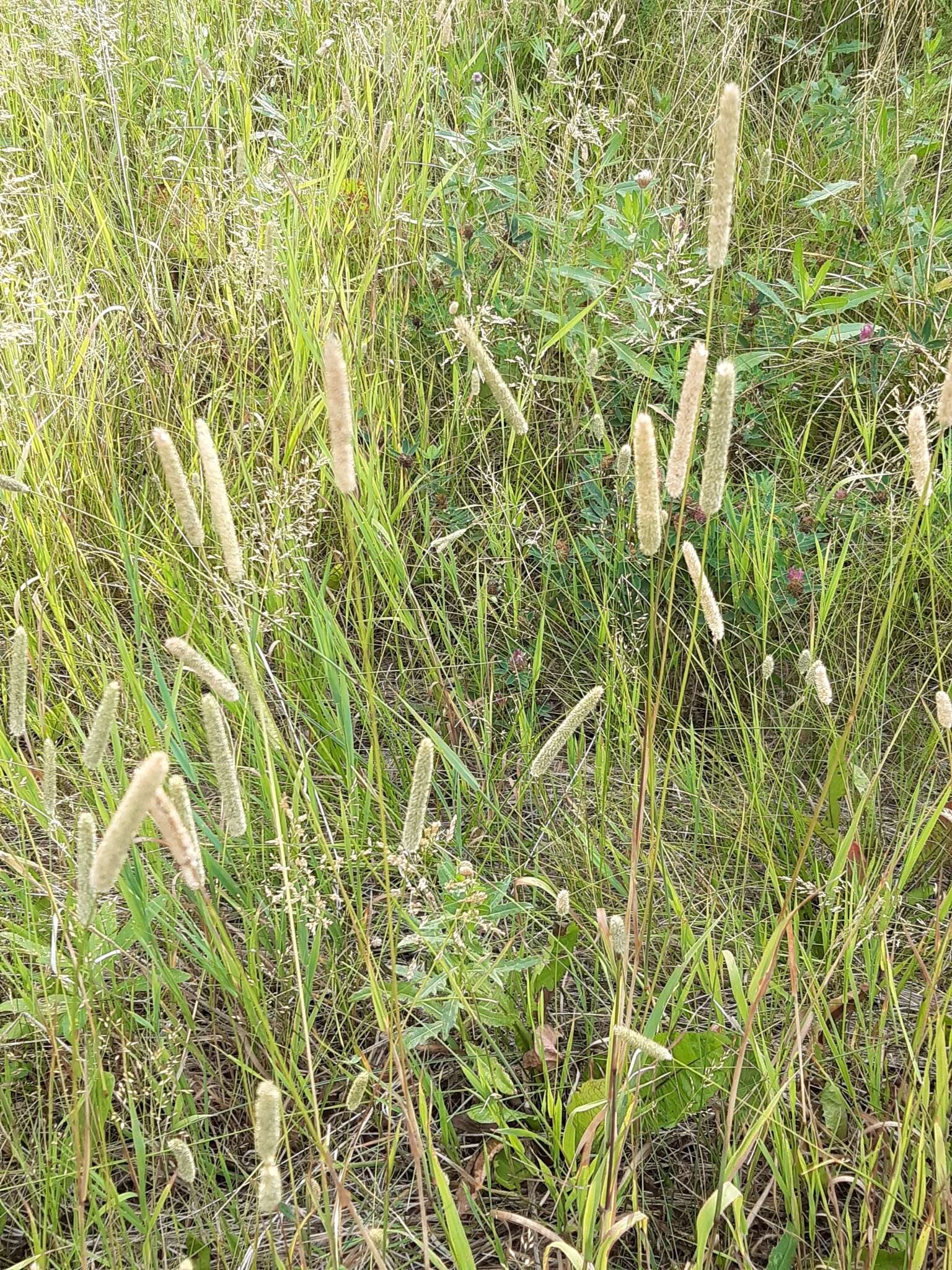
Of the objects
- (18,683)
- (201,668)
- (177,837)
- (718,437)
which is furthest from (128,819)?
(718,437)

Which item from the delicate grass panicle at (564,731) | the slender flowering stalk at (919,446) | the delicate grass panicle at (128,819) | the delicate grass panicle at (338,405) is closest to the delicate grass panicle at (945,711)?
the slender flowering stalk at (919,446)

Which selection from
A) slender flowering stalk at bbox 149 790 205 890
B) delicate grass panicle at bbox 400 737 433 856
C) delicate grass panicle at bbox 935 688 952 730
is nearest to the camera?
slender flowering stalk at bbox 149 790 205 890

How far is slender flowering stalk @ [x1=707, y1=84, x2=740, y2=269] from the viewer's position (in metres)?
0.76

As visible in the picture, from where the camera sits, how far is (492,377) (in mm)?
1040

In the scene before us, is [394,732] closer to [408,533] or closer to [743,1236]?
[408,533]

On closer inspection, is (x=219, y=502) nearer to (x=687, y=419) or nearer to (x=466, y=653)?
(x=687, y=419)

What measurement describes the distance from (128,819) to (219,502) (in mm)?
286

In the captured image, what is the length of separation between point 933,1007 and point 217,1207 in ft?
2.98

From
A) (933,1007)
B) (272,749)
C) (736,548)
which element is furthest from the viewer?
(736,548)

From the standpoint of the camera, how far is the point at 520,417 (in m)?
1.07

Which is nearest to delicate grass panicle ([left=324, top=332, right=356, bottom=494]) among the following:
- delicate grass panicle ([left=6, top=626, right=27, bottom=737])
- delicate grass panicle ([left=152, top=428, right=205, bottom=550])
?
delicate grass panicle ([left=152, top=428, right=205, bottom=550])

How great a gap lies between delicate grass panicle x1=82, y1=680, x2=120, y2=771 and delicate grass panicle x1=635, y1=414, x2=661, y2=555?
47 centimetres

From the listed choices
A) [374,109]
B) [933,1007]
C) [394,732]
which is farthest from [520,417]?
[374,109]

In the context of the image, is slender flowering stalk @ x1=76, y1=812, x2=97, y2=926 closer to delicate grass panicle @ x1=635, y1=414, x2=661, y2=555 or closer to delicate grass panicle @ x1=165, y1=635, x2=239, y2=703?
delicate grass panicle @ x1=165, y1=635, x2=239, y2=703
